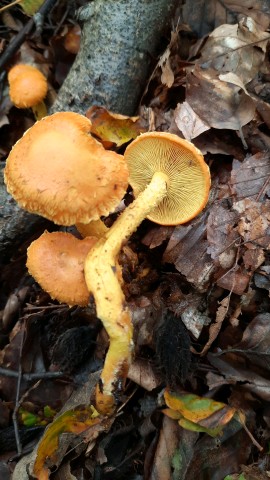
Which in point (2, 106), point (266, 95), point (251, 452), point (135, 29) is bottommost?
point (251, 452)

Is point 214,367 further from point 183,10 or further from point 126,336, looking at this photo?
point 183,10

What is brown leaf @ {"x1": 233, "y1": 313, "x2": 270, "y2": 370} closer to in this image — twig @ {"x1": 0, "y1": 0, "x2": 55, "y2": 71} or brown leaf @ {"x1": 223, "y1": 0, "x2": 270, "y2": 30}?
brown leaf @ {"x1": 223, "y1": 0, "x2": 270, "y2": 30}

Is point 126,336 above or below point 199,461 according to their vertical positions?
above

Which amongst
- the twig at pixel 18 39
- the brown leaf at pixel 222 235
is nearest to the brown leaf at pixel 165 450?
the brown leaf at pixel 222 235

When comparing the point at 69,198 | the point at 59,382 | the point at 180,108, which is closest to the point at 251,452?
the point at 59,382

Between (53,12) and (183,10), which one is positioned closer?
(183,10)

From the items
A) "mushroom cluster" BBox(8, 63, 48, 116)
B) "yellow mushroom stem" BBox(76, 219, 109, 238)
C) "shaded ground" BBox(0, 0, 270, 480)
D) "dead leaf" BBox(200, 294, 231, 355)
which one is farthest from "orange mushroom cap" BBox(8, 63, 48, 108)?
"dead leaf" BBox(200, 294, 231, 355)

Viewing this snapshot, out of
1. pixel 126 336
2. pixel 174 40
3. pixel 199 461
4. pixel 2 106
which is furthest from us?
pixel 2 106
